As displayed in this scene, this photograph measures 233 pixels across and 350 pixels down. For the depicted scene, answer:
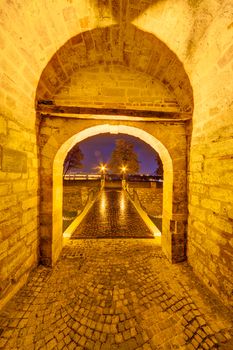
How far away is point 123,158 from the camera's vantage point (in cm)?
3250

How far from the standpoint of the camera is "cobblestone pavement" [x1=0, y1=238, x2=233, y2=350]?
7.52 feet

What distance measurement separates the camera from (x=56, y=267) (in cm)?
397

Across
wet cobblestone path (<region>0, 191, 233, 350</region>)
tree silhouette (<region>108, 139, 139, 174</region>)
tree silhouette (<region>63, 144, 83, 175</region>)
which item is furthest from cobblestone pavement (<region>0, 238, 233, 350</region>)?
tree silhouette (<region>108, 139, 139, 174</region>)

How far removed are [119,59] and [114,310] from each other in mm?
5147

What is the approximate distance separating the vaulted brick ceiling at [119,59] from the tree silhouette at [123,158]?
27641mm

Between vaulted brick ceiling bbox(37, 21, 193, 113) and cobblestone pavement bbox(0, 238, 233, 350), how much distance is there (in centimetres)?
381

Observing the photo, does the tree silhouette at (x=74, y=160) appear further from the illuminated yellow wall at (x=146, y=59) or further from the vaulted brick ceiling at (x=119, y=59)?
the illuminated yellow wall at (x=146, y=59)

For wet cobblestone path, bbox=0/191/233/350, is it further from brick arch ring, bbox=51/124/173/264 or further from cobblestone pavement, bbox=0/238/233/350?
brick arch ring, bbox=51/124/173/264

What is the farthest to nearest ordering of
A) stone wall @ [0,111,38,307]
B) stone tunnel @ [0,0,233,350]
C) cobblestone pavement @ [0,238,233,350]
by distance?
1. stone wall @ [0,111,38,307]
2. stone tunnel @ [0,0,233,350]
3. cobblestone pavement @ [0,238,233,350]

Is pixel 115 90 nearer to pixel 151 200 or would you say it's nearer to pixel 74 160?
pixel 151 200

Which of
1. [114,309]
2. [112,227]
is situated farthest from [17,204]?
[112,227]

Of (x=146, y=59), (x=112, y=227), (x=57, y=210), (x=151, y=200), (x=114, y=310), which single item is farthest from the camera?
(x=151, y=200)

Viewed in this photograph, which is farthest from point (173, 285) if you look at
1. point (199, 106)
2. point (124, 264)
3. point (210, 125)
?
point (199, 106)

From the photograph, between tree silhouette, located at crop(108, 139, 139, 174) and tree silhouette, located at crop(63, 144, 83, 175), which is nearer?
tree silhouette, located at crop(63, 144, 83, 175)
